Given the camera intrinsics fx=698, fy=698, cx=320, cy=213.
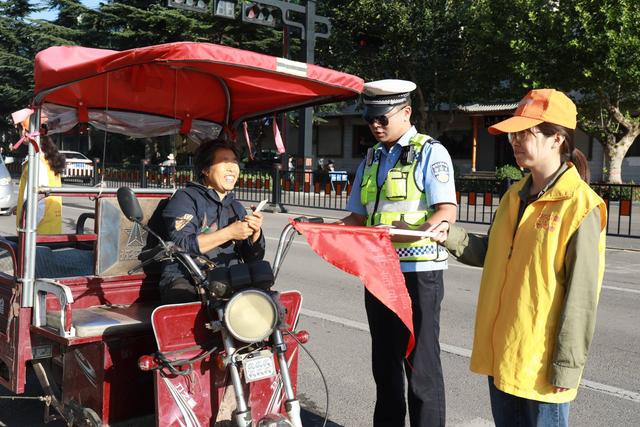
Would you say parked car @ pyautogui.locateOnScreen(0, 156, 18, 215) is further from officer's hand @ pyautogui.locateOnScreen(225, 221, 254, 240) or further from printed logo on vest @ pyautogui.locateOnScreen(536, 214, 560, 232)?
printed logo on vest @ pyautogui.locateOnScreen(536, 214, 560, 232)

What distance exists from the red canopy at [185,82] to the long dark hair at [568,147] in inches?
55.7

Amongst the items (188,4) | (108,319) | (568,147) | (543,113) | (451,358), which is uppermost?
(188,4)

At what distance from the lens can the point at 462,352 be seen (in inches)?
230

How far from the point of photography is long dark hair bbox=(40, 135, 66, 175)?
5324 mm

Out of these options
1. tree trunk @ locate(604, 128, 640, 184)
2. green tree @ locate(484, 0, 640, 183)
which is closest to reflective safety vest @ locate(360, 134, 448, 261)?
green tree @ locate(484, 0, 640, 183)

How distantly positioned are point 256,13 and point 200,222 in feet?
50.2

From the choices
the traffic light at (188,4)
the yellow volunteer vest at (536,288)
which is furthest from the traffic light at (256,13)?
the yellow volunteer vest at (536,288)

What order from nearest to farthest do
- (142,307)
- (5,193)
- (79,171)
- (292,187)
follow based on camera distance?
(142,307)
(5,193)
(292,187)
(79,171)

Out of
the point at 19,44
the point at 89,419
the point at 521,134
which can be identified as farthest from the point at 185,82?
the point at 19,44

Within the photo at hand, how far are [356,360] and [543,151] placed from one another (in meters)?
3.37

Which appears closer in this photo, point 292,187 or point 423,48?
point 292,187

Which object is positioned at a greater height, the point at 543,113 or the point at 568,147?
the point at 543,113

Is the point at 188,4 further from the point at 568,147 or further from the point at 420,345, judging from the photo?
the point at 568,147

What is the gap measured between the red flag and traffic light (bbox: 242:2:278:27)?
614 inches
